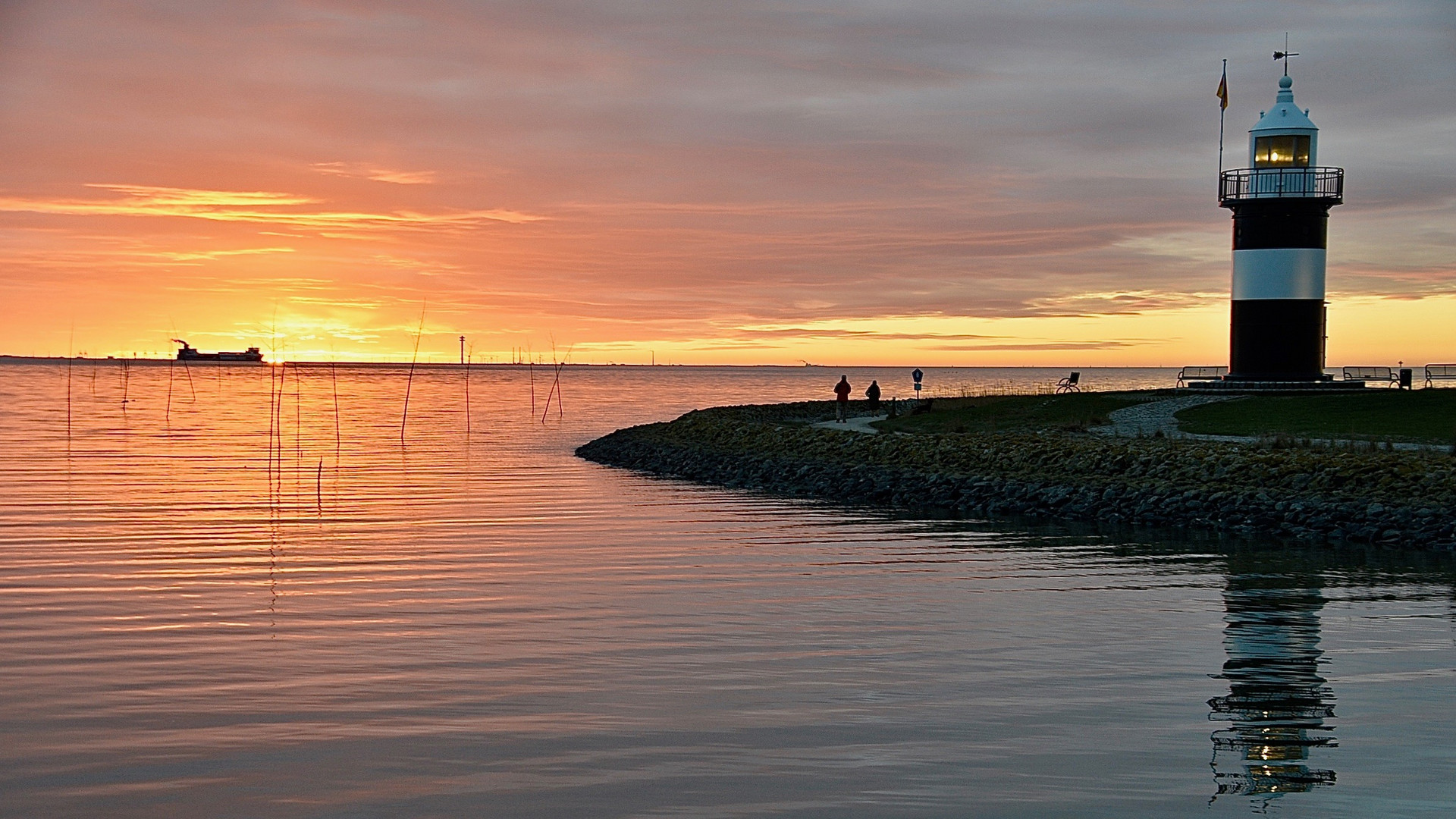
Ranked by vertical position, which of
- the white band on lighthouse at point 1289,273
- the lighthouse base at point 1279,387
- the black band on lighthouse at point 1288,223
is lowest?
the lighthouse base at point 1279,387

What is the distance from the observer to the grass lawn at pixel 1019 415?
38344mm

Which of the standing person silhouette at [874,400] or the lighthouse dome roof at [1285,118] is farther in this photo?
the standing person silhouette at [874,400]

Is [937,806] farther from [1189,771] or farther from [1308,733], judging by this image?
[1308,733]

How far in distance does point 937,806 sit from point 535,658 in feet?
17.7

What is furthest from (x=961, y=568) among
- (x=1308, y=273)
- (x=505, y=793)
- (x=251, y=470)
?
(x=1308, y=273)

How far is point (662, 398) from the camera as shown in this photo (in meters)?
109

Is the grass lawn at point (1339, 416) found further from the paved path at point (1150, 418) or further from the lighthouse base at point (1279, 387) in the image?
the lighthouse base at point (1279, 387)

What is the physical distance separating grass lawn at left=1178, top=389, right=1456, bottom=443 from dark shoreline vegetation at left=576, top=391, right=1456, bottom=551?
101 inches

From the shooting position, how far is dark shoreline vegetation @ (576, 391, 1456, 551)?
76.9 feet

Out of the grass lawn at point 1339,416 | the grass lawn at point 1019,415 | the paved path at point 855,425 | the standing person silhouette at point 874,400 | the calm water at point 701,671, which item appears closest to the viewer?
the calm water at point 701,671

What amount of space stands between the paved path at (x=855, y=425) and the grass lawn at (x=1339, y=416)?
30.8 feet

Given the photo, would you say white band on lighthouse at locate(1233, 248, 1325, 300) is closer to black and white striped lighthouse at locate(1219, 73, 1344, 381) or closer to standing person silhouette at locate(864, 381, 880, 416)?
black and white striped lighthouse at locate(1219, 73, 1344, 381)

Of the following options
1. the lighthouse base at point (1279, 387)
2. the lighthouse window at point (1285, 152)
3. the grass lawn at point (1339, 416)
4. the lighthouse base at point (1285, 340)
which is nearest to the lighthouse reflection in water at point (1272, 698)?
the grass lawn at point (1339, 416)

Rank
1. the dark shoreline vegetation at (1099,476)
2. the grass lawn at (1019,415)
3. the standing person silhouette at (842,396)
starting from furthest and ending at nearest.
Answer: the standing person silhouette at (842,396) < the grass lawn at (1019,415) < the dark shoreline vegetation at (1099,476)
